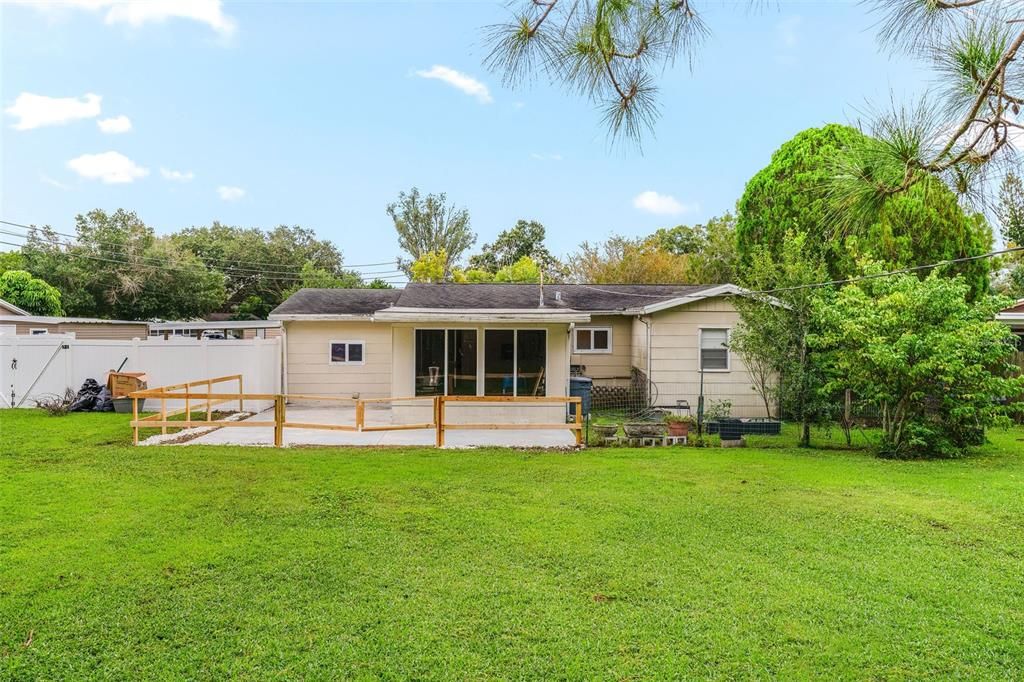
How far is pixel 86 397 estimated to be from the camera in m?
12.2

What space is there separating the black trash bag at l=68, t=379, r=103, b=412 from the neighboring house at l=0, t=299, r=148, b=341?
3.11m

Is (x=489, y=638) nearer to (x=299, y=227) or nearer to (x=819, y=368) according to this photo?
(x=819, y=368)

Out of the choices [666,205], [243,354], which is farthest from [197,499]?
[666,205]

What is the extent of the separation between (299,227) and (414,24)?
4472cm

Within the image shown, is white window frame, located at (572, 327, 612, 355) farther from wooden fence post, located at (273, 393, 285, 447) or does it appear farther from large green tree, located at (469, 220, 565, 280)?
large green tree, located at (469, 220, 565, 280)

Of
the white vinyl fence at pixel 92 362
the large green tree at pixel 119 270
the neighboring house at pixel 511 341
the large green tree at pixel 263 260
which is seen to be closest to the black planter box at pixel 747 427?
the neighboring house at pixel 511 341

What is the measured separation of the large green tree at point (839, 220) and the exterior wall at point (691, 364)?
2578 millimetres

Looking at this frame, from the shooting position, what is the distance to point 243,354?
1230 cm

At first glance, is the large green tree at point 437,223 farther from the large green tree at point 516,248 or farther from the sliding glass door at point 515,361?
the sliding glass door at point 515,361

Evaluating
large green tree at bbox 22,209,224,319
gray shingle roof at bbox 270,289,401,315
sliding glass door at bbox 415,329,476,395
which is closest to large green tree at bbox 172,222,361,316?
large green tree at bbox 22,209,224,319

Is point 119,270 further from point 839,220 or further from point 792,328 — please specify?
point 839,220

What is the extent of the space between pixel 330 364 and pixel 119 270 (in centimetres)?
2240

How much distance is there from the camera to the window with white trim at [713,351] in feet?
42.2

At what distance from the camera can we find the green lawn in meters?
3.07
